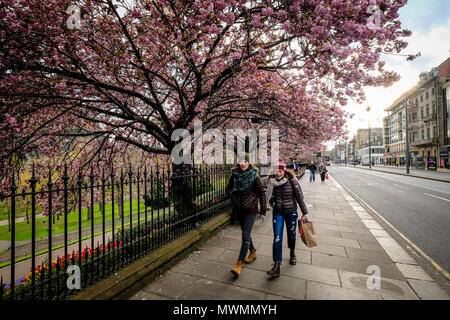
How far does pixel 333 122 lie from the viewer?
1098 centimetres

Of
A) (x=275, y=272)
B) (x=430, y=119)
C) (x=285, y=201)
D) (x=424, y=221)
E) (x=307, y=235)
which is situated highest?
(x=430, y=119)

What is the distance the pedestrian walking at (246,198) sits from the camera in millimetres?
3914

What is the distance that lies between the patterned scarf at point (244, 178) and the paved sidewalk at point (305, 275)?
1566 mm

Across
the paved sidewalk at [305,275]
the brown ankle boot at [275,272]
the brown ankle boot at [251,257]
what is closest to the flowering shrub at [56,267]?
the paved sidewalk at [305,275]

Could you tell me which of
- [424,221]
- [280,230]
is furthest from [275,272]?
[424,221]

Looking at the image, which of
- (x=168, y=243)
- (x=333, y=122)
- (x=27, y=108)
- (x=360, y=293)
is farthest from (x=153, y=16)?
(x=333, y=122)

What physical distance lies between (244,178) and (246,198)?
0.39 meters

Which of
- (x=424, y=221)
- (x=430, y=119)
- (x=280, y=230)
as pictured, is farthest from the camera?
(x=430, y=119)

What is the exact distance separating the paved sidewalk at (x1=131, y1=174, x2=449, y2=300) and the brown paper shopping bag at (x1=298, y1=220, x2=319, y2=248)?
0.58 m

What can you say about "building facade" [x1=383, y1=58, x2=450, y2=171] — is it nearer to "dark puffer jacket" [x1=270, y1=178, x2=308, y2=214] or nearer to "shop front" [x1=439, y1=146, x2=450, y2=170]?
"shop front" [x1=439, y1=146, x2=450, y2=170]

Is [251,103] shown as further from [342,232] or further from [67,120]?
[67,120]

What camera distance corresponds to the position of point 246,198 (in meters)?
3.97
